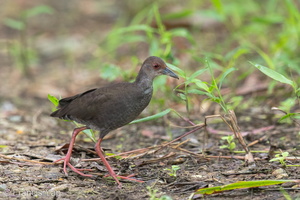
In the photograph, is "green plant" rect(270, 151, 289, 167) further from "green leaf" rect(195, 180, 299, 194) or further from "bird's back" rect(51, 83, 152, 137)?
"bird's back" rect(51, 83, 152, 137)

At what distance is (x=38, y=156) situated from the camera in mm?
4586

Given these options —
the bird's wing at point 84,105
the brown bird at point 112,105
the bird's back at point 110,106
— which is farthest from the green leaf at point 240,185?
the bird's wing at point 84,105

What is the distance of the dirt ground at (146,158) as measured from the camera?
3855 millimetres

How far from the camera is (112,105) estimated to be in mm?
4391

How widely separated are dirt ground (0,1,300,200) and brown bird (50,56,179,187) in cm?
24

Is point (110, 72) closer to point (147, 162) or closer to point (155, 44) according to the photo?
point (155, 44)

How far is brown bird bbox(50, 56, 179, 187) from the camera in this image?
4359mm

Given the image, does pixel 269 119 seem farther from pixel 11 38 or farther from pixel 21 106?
pixel 11 38

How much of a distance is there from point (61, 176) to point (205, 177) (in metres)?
1.21

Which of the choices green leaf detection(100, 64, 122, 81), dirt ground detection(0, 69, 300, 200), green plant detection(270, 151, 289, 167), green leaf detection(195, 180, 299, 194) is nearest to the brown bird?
dirt ground detection(0, 69, 300, 200)

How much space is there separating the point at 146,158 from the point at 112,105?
26.3 inches

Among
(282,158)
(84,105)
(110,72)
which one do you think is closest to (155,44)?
(110,72)

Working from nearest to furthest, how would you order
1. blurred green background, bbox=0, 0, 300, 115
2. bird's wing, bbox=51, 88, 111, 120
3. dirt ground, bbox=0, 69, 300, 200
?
dirt ground, bbox=0, 69, 300, 200
bird's wing, bbox=51, 88, 111, 120
blurred green background, bbox=0, 0, 300, 115

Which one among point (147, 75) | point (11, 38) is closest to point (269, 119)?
point (147, 75)
